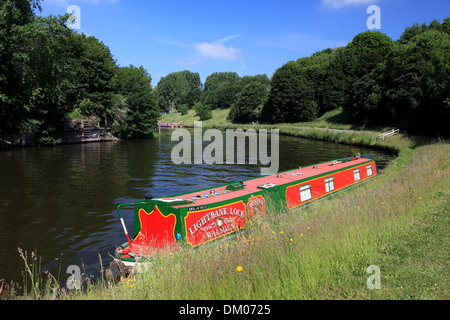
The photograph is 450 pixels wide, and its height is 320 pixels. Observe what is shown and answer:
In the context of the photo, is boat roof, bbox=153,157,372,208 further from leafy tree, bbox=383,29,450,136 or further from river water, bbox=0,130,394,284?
leafy tree, bbox=383,29,450,136

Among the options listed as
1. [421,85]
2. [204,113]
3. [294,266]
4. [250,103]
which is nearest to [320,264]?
[294,266]

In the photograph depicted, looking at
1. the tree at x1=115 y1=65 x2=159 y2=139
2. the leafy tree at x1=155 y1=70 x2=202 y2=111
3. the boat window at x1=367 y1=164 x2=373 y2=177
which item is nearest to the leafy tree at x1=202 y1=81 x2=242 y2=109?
the leafy tree at x1=155 y1=70 x2=202 y2=111

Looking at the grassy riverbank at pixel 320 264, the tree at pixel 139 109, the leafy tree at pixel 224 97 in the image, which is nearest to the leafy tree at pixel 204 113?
the leafy tree at pixel 224 97

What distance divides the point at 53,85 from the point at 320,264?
99.7ft

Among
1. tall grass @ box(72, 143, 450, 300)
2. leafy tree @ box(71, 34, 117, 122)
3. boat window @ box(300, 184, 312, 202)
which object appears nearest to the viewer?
tall grass @ box(72, 143, 450, 300)

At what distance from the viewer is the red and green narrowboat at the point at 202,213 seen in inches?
334

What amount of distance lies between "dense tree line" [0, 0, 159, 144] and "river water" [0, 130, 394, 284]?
4.95m

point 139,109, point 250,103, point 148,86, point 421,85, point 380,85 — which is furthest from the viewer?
point 250,103

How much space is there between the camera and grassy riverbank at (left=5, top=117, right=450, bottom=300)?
15.8 ft

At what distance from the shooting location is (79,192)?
17.0 meters

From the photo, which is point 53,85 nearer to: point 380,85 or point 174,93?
point 380,85

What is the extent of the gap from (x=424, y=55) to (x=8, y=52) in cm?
4774

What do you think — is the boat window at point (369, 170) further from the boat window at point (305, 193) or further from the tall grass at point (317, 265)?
the tall grass at point (317, 265)
